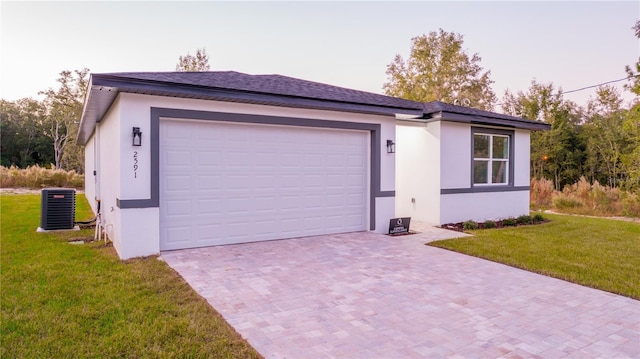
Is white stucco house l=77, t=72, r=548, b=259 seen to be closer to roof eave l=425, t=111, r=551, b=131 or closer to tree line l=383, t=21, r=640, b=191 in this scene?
roof eave l=425, t=111, r=551, b=131

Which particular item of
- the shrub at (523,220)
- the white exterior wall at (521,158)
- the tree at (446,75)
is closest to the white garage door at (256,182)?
the shrub at (523,220)

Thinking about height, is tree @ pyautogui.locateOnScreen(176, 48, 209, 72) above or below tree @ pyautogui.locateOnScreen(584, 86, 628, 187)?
above

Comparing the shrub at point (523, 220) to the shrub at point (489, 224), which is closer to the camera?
the shrub at point (489, 224)

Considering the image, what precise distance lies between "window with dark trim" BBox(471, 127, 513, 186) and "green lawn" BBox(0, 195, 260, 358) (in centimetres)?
818

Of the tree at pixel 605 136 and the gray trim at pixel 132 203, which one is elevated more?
the tree at pixel 605 136

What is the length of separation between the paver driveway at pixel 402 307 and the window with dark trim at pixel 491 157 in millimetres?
4800

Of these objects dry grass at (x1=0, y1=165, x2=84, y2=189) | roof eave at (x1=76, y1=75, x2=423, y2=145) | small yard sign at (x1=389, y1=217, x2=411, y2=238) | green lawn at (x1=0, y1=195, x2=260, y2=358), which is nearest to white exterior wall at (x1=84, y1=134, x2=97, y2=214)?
roof eave at (x1=76, y1=75, x2=423, y2=145)

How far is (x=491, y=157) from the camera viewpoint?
34.3 ft

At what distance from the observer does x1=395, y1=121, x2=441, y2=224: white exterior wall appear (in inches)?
373

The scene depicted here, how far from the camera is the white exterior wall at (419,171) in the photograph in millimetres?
9477

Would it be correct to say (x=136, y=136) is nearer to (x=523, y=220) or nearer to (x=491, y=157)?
(x=491, y=157)

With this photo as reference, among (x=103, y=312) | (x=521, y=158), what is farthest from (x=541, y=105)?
(x=103, y=312)

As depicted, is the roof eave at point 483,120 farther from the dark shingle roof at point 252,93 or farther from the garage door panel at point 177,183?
the garage door panel at point 177,183

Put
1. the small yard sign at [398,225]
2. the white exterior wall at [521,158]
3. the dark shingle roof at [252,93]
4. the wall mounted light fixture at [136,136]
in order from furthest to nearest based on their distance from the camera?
the white exterior wall at [521,158]
the small yard sign at [398,225]
the wall mounted light fixture at [136,136]
the dark shingle roof at [252,93]
